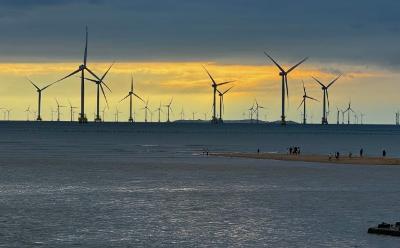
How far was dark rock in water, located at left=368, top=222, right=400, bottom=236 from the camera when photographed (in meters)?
51.7

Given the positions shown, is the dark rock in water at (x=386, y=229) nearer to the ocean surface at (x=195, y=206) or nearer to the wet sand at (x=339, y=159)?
the ocean surface at (x=195, y=206)

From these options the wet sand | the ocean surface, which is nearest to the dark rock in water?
the ocean surface

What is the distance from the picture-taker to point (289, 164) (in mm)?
129000

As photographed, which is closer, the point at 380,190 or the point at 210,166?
the point at 380,190

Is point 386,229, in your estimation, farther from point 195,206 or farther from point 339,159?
point 339,159

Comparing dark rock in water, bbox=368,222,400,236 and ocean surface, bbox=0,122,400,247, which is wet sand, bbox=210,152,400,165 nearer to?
ocean surface, bbox=0,122,400,247

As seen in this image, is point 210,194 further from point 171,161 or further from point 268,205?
point 171,161

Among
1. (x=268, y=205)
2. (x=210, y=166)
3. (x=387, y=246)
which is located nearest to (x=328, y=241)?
(x=387, y=246)

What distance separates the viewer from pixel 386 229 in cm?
5225

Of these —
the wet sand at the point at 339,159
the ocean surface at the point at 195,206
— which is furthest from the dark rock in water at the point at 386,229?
the wet sand at the point at 339,159

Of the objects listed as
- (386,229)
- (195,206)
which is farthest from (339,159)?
(386,229)

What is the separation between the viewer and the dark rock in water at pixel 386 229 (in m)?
51.7

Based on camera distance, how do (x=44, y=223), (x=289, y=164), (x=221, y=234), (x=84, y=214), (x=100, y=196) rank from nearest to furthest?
(x=221, y=234), (x=44, y=223), (x=84, y=214), (x=100, y=196), (x=289, y=164)

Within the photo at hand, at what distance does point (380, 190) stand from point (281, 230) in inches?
1144
